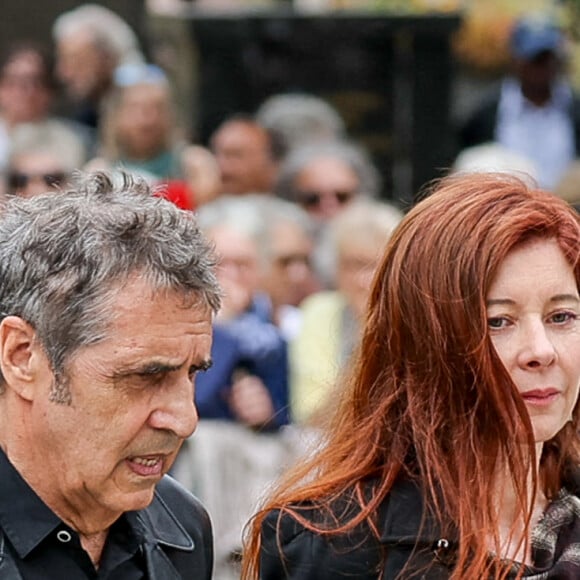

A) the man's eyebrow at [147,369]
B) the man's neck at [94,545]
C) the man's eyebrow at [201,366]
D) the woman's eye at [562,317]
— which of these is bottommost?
the man's neck at [94,545]

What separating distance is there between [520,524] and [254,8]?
7.99m

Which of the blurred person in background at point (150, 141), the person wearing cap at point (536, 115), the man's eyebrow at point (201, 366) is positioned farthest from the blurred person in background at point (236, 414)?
the person wearing cap at point (536, 115)

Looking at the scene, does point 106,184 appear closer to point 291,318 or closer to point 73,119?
point 291,318

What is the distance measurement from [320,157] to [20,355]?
6008 mm

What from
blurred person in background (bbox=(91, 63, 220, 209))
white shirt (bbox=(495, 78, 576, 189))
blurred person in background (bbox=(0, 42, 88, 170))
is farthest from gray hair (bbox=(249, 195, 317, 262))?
blurred person in background (bbox=(0, 42, 88, 170))

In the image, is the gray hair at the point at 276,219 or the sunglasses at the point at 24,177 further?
the gray hair at the point at 276,219

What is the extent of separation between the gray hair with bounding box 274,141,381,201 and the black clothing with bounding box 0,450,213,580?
547cm

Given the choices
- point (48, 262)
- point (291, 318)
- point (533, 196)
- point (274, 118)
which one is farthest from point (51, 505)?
point (274, 118)

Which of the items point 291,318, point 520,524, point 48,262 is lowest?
point 291,318

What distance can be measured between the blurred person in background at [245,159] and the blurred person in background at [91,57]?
0.78 meters

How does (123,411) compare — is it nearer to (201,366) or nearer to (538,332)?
(201,366)

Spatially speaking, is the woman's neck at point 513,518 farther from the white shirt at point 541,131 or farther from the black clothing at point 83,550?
the white shirt at point 541,131

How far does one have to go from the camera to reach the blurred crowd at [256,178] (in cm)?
702

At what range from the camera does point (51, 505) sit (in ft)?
11.6
